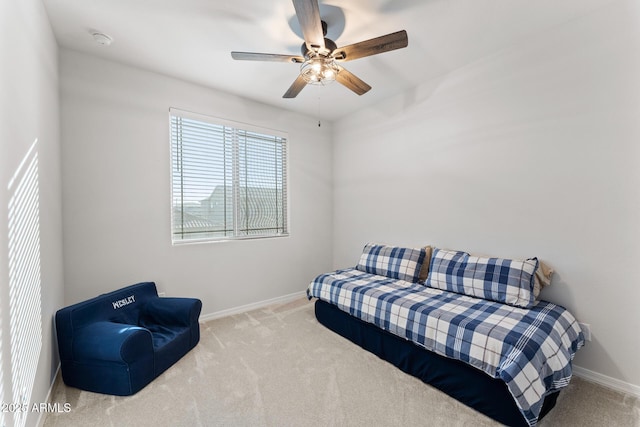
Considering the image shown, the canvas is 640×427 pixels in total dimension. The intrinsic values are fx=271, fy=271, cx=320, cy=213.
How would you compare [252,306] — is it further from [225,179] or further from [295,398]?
[295,398]

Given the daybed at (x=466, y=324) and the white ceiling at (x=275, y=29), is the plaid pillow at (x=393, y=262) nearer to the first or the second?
the daybed at (x=466, y=324)

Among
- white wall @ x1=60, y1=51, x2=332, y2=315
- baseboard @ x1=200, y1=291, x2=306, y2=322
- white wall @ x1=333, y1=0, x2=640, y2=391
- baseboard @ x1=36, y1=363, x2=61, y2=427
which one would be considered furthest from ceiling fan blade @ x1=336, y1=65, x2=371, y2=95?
baseboard @ x1=36, y1=363, x2=61, y2=427

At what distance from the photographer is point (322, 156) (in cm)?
427

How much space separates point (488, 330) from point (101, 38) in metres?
3.67

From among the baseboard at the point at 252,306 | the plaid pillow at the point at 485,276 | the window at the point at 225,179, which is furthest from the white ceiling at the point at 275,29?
the baseboard at the point at 252,306

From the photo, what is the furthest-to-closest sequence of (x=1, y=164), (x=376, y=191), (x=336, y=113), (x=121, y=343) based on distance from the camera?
(x=336, y=113) → (x=376, y=191) → (x=121, y=343) → (x=1, y=164)

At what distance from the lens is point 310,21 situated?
1.64 m

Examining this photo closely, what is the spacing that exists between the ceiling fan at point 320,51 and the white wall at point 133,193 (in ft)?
4.39

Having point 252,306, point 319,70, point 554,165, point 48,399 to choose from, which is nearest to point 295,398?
point 48,399

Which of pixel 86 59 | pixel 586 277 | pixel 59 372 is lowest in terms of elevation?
pixel 59 372

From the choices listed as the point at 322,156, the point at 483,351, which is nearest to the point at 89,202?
the point at 322,156

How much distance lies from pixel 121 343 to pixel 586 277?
3468 mm

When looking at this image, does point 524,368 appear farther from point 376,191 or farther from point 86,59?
point 86,59

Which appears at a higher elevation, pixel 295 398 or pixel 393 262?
pixel 393 262
